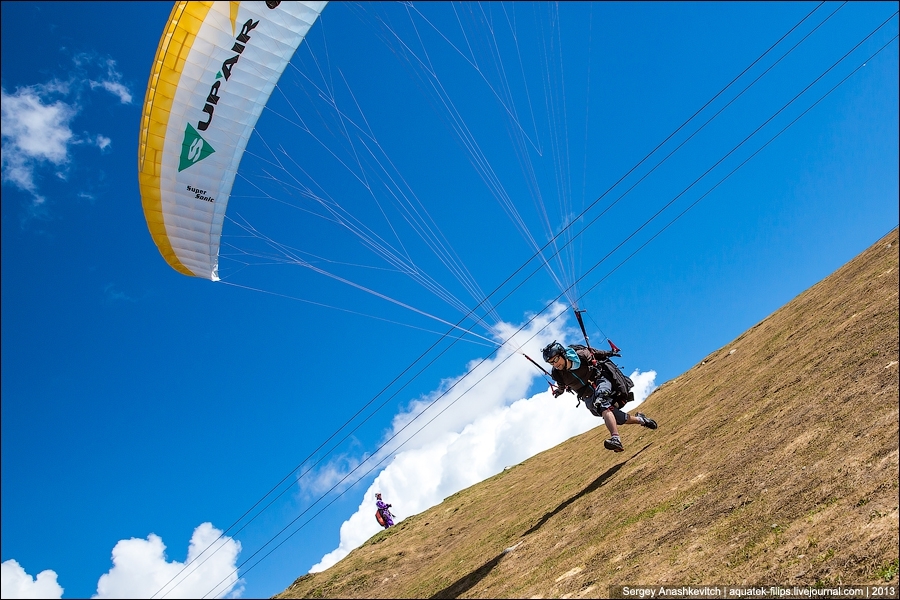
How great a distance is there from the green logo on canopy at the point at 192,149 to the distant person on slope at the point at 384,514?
48.9 feet

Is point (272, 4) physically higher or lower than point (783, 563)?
higher

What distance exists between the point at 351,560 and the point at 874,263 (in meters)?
15.1

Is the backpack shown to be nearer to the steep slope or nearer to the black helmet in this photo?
the black helmet

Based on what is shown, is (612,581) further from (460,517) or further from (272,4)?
(460,517)

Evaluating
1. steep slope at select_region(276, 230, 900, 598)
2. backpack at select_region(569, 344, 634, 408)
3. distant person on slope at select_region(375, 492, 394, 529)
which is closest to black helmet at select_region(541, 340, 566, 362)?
backpack at select_region(569, 344, 634, 408)

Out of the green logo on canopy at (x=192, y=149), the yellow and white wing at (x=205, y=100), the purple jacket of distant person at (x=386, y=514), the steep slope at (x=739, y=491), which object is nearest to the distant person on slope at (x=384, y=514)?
the purple jacket of distant person at (x=386, y=514)

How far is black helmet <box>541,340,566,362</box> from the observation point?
1022 centimetres

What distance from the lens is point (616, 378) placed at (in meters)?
10.5

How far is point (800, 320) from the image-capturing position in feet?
42.2

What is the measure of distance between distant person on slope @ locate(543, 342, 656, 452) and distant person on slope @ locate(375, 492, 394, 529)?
44.2 ft

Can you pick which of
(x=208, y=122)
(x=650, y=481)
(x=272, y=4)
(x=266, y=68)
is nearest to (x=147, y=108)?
(x=208, y=122)

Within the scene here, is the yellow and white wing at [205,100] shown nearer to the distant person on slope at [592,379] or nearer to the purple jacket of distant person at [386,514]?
the distant person on slope at [592,379]

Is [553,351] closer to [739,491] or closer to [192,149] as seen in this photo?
[739,491]

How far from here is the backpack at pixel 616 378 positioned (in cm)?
1049
